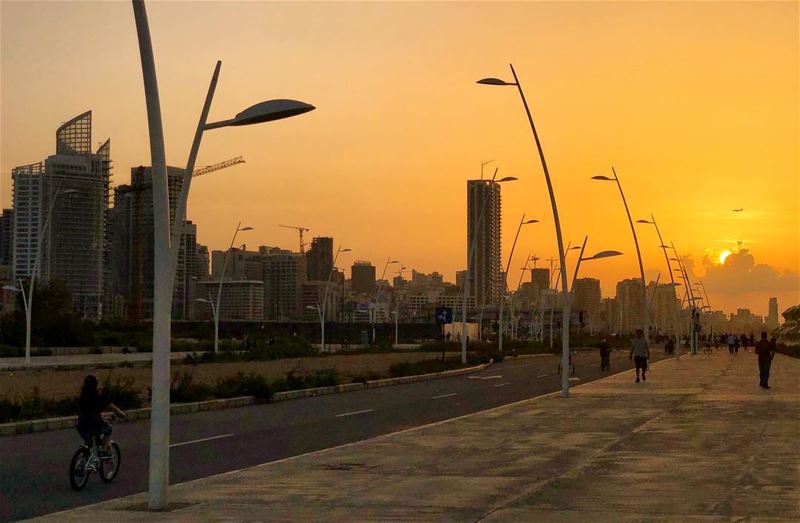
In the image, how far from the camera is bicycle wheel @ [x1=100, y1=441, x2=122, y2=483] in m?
14.0

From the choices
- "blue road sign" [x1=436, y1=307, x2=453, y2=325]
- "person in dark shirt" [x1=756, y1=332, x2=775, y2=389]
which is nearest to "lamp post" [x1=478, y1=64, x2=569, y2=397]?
"person in dark shirt" [x1=756, y1=332, x2=775, y2=389]

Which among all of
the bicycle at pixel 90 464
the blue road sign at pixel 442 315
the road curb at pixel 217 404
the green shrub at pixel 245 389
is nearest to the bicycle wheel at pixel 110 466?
the bicycle at pixel 90 464

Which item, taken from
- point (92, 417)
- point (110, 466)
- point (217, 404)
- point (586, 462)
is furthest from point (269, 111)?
point (217, 404)

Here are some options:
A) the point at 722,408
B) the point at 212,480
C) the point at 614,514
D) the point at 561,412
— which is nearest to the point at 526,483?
the point at 614,514

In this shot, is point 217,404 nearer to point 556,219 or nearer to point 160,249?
point 556,219

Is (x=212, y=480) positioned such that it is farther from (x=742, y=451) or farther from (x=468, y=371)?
(x=468, y=371)

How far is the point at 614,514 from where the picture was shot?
36.4 ft

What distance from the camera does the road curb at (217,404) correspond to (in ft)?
70.0

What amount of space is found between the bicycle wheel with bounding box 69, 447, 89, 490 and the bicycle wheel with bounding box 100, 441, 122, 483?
0.30 m

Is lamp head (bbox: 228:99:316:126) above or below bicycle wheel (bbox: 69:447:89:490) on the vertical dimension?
above

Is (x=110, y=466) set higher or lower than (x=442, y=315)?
lower

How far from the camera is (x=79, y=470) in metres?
13.5

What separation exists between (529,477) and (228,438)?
7.70 metres

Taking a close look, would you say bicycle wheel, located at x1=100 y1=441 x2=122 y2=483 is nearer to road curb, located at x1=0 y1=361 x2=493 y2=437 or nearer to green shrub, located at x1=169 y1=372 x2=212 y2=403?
road curb, located at x1=0 y1=361 x2=493 y2=437
